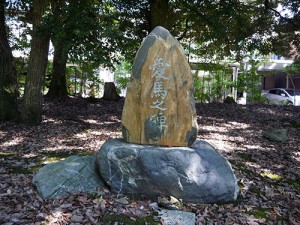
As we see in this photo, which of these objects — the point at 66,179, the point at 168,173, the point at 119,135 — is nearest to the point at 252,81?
the point at 119,135

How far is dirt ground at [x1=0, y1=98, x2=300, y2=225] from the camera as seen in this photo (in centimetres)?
416

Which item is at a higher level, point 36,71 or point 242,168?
point 36,71

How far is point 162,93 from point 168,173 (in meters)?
1.18

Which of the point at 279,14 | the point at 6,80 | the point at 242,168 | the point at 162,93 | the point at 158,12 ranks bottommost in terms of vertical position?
the point at 242,168

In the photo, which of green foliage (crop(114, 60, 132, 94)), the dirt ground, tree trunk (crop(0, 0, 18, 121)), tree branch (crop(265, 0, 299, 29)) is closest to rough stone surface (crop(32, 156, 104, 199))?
the dirt ground

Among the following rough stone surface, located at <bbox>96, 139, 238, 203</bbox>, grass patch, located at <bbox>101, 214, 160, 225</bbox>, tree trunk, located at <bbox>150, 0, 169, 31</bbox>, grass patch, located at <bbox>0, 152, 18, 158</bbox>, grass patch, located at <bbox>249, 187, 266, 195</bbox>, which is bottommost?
grass patch, located at <bbox>101, 214, 160, 225</bbox>

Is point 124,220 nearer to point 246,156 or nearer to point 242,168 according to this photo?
point 242,168

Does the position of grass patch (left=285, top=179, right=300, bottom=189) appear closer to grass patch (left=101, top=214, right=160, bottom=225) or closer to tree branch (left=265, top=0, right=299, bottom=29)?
grass patch (left=101, top=214, right=160, bottom=225)

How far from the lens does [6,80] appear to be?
8.95m

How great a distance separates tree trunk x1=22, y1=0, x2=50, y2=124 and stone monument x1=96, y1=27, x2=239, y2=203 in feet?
15.5

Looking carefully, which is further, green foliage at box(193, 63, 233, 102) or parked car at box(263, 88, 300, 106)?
parked car at box(263, 88, 300, 106)

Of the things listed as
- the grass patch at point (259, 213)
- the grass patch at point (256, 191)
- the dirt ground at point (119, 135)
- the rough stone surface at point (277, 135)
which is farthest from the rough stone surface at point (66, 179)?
the rough stone surface at point (277, 135)

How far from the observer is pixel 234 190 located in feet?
15.3

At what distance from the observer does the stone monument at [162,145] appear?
4.44m
